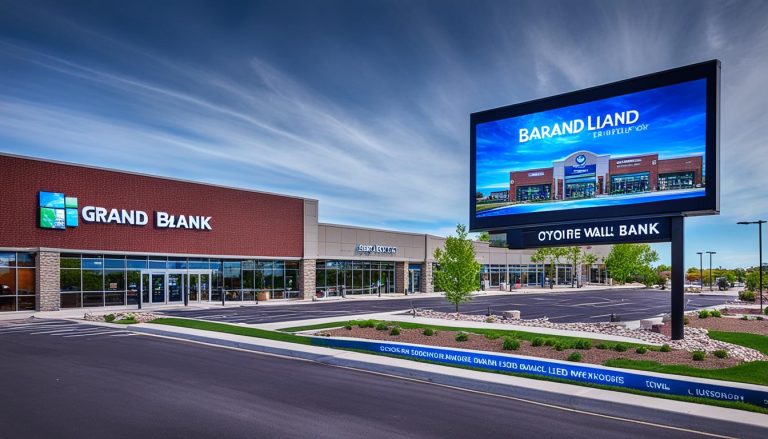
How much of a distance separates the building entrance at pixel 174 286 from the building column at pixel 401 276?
22745mm

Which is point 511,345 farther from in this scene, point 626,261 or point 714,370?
point 626,261

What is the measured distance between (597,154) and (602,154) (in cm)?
21

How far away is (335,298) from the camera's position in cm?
4991

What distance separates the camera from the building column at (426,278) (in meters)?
62.3

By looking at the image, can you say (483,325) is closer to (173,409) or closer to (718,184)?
(718,184)

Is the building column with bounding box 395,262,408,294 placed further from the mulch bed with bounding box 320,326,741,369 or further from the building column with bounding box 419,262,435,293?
the mulch bed with bounding box 320,326,741,369

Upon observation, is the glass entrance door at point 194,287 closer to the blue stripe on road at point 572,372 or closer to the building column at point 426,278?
the blue stripe on road at point 572,372

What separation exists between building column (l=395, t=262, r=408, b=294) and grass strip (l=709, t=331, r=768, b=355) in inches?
1507

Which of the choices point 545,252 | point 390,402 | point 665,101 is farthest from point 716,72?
point 545,252

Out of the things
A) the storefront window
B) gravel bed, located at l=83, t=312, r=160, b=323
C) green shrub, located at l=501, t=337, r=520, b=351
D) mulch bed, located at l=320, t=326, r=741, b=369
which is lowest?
gravel bed, located at l=83, t=312, r=160, b=323

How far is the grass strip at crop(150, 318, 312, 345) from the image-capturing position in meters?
20.4

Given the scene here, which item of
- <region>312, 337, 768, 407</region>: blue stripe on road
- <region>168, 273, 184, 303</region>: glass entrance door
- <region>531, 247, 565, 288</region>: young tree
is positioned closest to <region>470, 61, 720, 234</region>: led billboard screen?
<region>312, 337, 768, 407</region>: blue stripe on road

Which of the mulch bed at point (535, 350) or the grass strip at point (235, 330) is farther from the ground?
the mulch bed at point (535, 350)

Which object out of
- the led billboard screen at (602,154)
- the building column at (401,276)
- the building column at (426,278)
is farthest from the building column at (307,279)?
the led billboard screen at (602,154)
